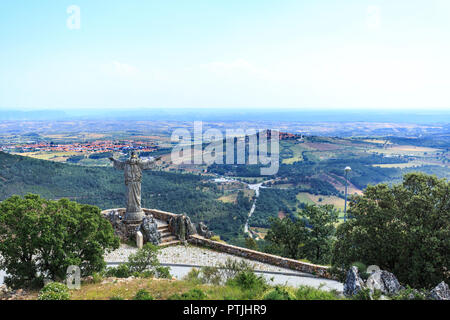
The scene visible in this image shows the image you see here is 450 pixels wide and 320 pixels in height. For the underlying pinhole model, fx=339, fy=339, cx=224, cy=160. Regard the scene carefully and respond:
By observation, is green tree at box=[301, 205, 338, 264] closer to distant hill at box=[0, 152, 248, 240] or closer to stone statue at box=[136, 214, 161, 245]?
stone statue at box=[136, 214, 161, 245]

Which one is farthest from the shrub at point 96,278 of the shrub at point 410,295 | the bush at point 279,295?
the shrub at point 410,295

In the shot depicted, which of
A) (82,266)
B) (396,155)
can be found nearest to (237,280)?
(82,266)

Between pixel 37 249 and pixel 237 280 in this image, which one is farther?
pixel 37 249

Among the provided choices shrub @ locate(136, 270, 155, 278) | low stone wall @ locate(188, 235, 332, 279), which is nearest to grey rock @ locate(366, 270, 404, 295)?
low stone wall @ locate(188, 235, 332, 279)

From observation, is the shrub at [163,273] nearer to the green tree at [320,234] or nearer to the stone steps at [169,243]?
the stone steps at [169,243]

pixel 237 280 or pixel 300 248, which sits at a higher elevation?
pixel 237 280
